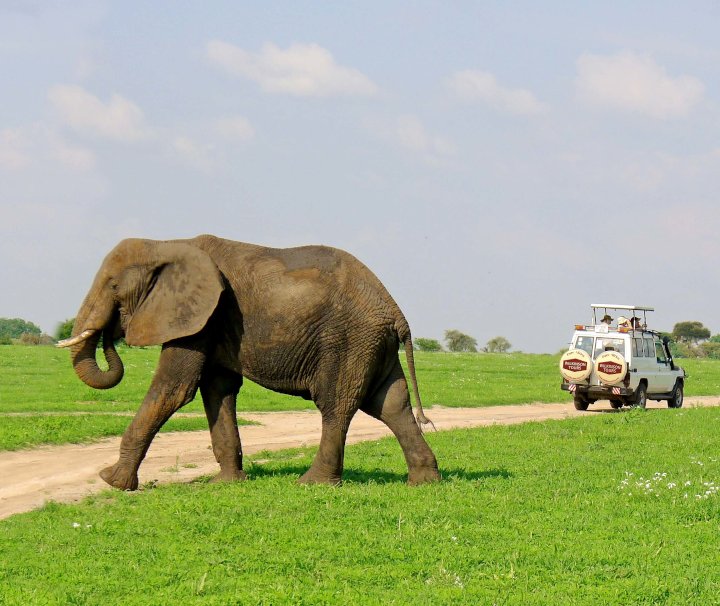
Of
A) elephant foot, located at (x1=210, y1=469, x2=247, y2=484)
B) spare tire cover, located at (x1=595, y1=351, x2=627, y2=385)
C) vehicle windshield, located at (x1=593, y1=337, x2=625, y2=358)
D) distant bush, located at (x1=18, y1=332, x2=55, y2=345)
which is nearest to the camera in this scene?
elephant foot, located at (x1=210, y1=469, x2=247, y2=484)

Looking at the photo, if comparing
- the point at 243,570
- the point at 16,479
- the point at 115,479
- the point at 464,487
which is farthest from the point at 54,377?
the point at 243,570

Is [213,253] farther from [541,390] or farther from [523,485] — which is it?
[541,390]

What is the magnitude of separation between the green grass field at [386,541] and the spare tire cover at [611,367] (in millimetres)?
12618

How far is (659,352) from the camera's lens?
3130 cm

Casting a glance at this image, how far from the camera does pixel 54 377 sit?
107 feet

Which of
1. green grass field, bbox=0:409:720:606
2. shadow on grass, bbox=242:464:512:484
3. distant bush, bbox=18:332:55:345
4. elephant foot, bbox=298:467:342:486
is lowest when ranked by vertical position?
green grass field, bbox=0:409:720:606

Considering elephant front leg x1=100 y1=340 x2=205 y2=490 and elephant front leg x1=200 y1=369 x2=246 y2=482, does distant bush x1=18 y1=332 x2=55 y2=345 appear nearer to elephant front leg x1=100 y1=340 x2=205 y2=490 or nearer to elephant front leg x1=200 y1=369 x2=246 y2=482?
elephant front leg x1=200 y1=369 x2=246 y2=482

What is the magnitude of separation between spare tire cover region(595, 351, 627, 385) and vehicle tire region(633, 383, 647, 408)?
133 centimetres

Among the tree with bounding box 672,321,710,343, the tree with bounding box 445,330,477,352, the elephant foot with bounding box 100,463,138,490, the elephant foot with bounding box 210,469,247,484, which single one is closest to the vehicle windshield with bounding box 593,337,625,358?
the elephant foot with bounding box 210,469,247,484

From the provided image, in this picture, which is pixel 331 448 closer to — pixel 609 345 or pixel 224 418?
pixel 224 418

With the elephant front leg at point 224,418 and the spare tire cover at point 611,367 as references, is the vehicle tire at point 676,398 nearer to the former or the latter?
the spare tire cover at point 611,367

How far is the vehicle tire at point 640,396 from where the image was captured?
1148 inches

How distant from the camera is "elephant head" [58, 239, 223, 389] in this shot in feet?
44.1

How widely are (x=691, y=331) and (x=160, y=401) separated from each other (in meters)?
96.6
